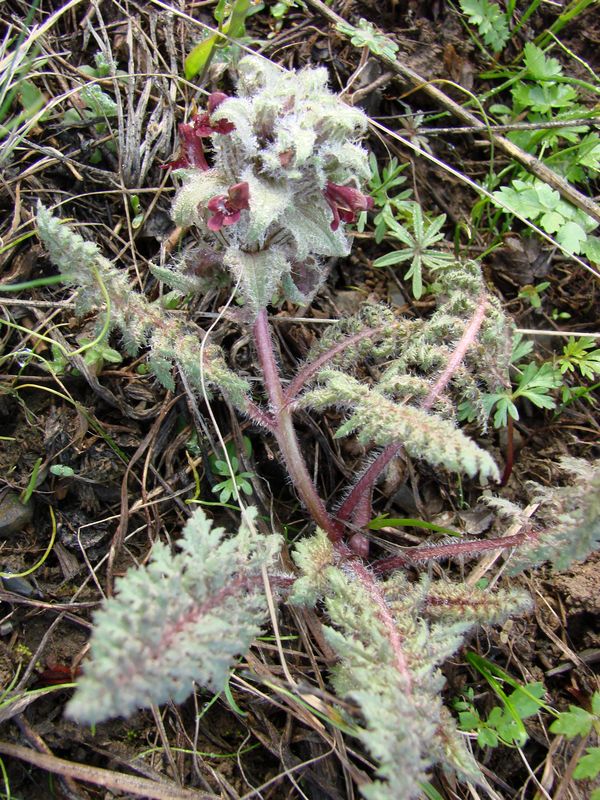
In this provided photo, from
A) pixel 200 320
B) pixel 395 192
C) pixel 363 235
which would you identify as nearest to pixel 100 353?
pixel 200 320

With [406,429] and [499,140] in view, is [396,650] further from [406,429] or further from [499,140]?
[499,140]

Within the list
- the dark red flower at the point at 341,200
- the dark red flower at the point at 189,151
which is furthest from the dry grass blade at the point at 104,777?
the dark red flower at the point at 189,151

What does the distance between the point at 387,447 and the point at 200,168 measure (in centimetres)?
155

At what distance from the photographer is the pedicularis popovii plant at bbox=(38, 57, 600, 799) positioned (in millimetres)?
1899

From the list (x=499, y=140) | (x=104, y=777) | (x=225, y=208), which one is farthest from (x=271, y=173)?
(x=104, y=777)

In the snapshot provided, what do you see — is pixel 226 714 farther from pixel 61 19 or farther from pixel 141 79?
pixel 61 19

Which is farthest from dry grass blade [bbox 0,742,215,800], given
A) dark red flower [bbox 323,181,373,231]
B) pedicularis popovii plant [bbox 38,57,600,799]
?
dark red flower [bbox 323,181,373,231]

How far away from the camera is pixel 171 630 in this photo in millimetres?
1922

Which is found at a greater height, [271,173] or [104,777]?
[271,173]

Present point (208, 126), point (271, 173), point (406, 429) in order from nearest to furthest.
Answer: point (406, 429)
point (271, 173)
point (208, 126)

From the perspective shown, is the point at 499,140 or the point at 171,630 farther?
the point at 499,140

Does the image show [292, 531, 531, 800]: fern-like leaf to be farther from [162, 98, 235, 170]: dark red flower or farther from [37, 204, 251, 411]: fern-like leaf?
[162, 98, 235, 170]: dark red flower

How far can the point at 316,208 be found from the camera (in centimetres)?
272

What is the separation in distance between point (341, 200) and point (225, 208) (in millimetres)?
506
